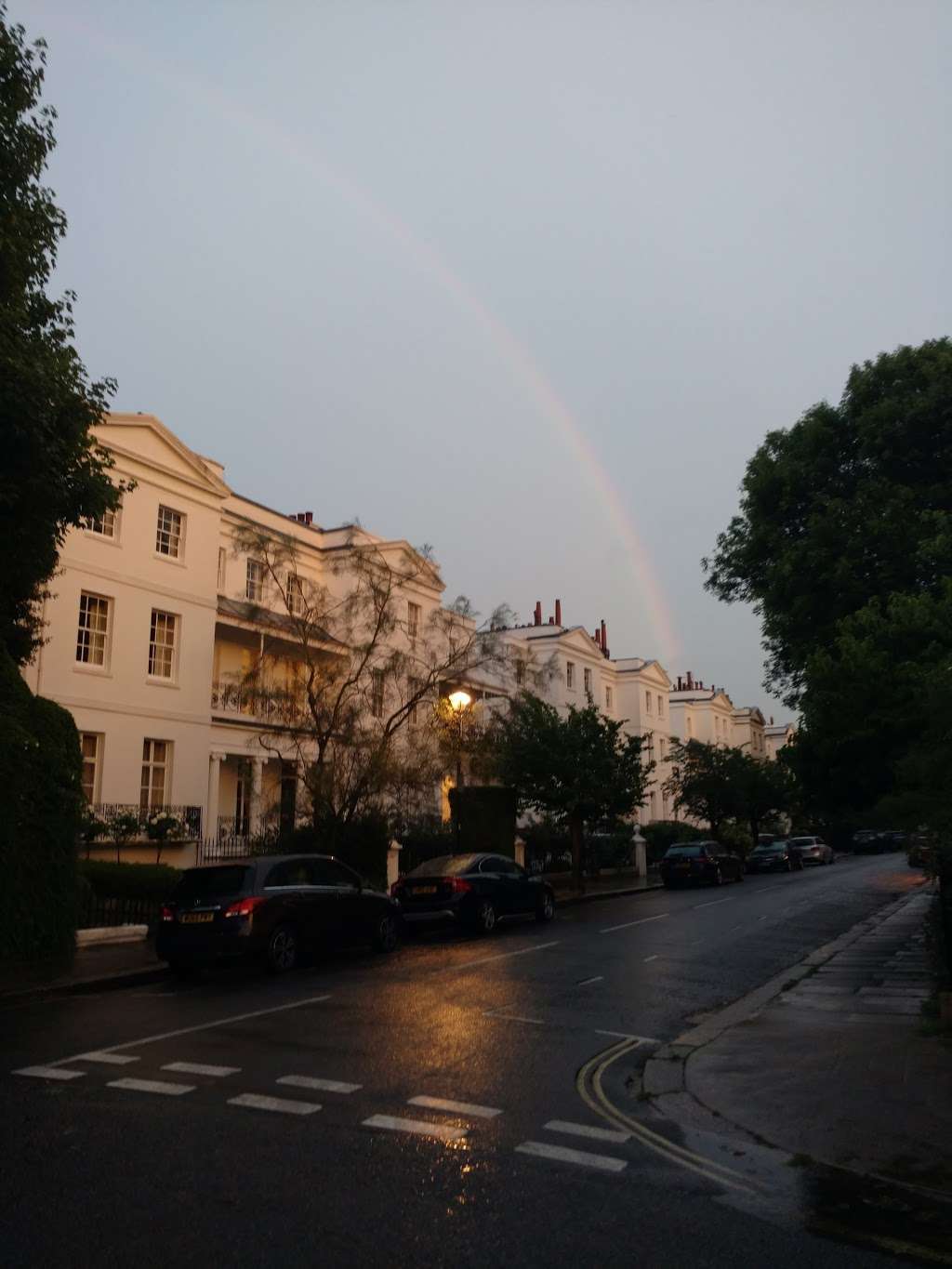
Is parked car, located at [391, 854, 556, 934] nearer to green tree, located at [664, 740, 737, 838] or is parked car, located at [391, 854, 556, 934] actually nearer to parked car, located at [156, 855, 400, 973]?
parked car, located at [156, 855, 400, 973]

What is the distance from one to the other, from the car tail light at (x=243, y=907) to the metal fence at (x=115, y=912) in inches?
205

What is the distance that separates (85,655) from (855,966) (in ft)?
66.2

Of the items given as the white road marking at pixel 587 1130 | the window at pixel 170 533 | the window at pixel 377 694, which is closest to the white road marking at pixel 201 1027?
the white road marking at pixel 587 1130

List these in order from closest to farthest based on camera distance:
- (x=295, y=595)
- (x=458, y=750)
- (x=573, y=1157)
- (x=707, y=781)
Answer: (x=573, y=1157) < (x=458, y=750) < (x=295, y=595) < (x=707, y=781)

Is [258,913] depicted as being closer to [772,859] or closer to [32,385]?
[32,385]

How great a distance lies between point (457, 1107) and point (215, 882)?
26.5 ft

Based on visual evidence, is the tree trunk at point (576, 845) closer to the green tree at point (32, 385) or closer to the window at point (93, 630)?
the window at point (93, 630)

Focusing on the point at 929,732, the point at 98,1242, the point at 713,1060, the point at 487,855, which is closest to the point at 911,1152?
the point at 713,1060

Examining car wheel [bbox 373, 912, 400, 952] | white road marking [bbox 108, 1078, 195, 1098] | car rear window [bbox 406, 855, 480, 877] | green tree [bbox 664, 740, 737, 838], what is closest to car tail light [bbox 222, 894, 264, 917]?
car wheel [bbox 373, 912, 400, 952]

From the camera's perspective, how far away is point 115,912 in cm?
1839

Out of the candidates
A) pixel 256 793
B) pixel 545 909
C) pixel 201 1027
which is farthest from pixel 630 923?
pixel 256 793

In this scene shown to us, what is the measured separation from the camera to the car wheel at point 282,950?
1401 cm

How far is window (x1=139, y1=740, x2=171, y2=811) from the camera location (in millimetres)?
28594

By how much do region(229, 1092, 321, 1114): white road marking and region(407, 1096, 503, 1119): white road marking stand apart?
0.68 m
